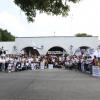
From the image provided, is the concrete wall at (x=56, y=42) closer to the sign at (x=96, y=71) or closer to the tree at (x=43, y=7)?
the sign at (x=96, y=71)

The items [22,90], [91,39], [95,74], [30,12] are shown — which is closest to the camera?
[30,12]

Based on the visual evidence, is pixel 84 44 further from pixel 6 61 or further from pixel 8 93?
pixel 8 93

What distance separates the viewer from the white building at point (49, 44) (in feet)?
275

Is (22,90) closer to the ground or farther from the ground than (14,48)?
closer to the ground

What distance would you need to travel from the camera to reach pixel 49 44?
8544 centimetres

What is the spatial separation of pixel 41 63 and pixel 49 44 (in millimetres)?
30692

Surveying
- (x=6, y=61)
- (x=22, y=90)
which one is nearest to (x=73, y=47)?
(x=6, y=61)

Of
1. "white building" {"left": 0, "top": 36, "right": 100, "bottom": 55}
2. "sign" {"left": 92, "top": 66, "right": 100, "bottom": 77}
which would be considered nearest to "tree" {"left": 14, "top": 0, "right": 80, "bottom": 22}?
"sign" {"left": 92, "top": 66, "right": 100, "bottom": 77}

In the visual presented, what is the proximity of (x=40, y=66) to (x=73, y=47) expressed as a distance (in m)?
30.2

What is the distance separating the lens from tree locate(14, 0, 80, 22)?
14716 millimetres

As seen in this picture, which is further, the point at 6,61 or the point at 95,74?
the point at 6,61

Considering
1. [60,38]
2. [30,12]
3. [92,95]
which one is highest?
[60,38]

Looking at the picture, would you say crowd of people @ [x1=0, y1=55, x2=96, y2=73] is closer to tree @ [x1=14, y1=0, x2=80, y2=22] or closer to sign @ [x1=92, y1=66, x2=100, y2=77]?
sign @ [x1=92, y1=66, x2=100, y2=77]

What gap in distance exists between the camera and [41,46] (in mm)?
84500
